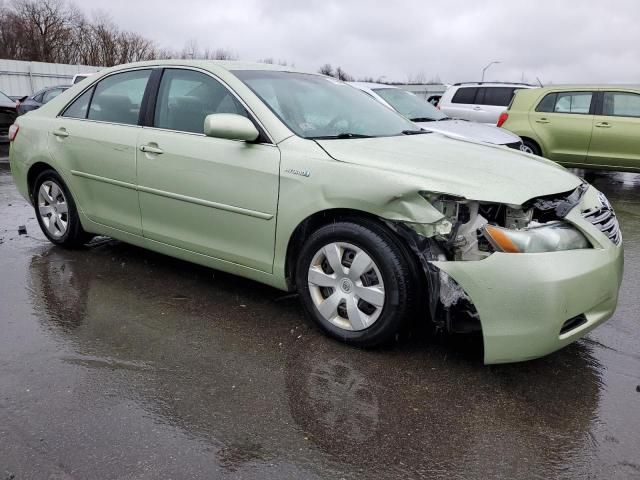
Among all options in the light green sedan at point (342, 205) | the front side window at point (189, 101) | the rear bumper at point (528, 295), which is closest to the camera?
the rear bumper at point (528, 295)

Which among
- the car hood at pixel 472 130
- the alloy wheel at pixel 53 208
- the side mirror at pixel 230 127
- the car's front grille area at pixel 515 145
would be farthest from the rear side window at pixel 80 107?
the car's front grille area at pixel 515 145

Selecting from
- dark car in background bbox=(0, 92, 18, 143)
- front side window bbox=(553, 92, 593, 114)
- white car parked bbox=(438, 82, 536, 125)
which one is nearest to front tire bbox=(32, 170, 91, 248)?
front side window bbox=(553, 92, 593, 114)

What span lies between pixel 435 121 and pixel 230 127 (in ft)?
18.3

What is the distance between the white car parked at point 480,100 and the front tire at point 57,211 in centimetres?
999

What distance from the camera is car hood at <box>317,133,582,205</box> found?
3.03m

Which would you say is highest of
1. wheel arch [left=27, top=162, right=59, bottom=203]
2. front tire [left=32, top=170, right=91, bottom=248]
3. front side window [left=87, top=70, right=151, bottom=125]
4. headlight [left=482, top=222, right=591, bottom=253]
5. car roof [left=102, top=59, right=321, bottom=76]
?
car roof [left=102, top=59, right=321, bottom=76]

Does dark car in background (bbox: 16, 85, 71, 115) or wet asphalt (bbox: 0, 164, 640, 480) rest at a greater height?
dark car in background (bbox: 16, 85, 71, 115)

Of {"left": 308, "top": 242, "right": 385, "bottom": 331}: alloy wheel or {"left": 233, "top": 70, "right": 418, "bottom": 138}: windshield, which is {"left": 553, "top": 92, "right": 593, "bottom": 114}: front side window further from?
{"left": 308, "top": 242, "right": 385, "bottom": 331}: alloy wheel

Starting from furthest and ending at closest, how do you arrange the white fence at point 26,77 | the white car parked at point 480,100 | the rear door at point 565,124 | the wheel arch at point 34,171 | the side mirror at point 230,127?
the white fence at point 26,77 → the white car parked at point 480,100 → the rear door at point 565,124 → the wheel arch at point 34,171 → the side mirror at point 230,127

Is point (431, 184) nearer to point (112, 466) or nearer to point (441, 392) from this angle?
point (441, 392)

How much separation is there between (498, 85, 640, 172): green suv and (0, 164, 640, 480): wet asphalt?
5.87 metres

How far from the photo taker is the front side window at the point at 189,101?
13.0ft

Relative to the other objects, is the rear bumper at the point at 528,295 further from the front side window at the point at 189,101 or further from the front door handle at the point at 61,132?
the front door handle at the point at 61,132

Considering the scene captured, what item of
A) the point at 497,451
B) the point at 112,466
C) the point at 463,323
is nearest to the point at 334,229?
the point at 463,323
